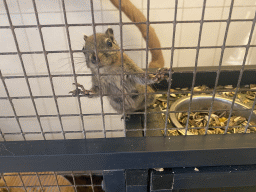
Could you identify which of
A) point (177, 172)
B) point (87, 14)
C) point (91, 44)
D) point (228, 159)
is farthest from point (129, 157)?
point (87, 14)

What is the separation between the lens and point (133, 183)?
79 cm

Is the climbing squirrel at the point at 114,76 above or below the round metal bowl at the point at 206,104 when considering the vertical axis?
above

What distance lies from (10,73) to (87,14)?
793 mm

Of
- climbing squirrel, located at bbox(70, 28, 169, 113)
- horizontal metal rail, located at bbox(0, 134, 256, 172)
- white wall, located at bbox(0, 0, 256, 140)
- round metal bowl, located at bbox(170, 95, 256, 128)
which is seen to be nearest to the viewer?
horizontal metal rail, located at bbox(0, 134, 256, 172)

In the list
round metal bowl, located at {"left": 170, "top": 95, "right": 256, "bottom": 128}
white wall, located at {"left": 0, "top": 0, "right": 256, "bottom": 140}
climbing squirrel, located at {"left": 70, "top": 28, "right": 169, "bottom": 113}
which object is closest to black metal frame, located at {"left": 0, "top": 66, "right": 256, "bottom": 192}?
climbing squirrel, located at {"left": 70, "top": 28, "right": 169, "bottom": 113}

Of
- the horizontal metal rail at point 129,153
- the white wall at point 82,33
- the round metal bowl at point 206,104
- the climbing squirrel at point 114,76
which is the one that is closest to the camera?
the horizontal metal rail at point 129,153

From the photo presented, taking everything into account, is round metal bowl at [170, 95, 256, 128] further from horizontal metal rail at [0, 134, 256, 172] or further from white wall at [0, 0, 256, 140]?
white wall at [0, 0, 256, 140]

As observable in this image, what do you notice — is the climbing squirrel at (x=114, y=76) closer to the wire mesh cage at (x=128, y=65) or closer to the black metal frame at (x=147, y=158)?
the wire mesh cage at (x=128, y=65)

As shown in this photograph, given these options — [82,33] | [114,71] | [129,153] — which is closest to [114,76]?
[114,71]

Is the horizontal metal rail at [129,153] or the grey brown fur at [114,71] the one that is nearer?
the horizontal metal rail at [129,153]

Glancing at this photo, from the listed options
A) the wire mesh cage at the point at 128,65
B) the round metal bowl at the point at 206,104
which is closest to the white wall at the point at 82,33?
the wire mesh cage at the point at 128,65

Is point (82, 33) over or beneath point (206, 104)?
over

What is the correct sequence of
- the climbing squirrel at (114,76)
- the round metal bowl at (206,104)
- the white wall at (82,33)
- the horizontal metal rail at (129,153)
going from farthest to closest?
the white wall at (82,33) < the round metal bowl at (206,104) < the climbing squirrel at (114,76) < the horizontal metal rail at (129,153)

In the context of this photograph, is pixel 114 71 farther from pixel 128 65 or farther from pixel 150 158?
pixel 150 158
